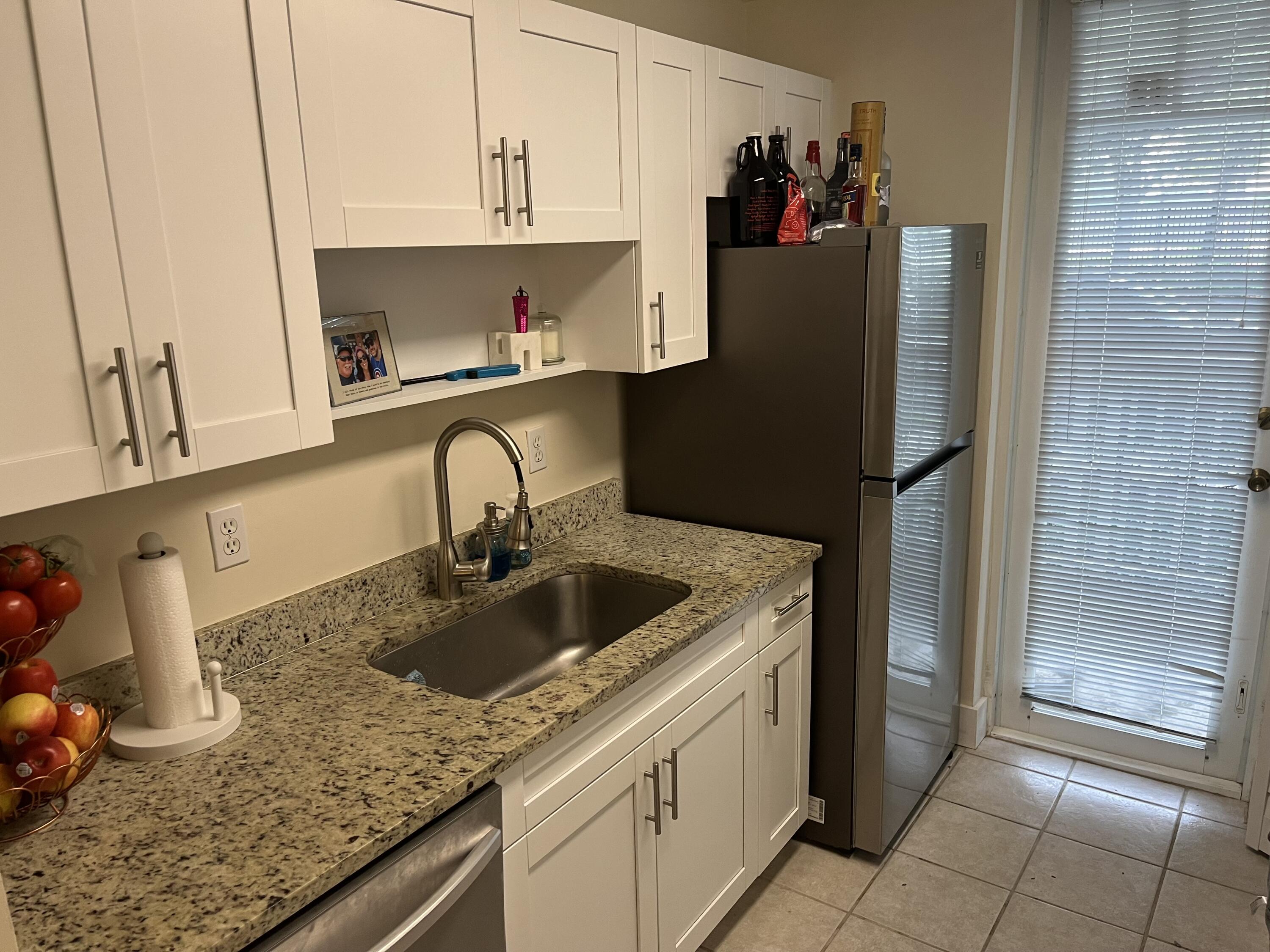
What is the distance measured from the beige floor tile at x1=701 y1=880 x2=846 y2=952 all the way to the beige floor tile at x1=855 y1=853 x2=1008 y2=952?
11 centimetres

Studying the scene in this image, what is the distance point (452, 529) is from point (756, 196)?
1128mm

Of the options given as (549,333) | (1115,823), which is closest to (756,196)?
(549,333)

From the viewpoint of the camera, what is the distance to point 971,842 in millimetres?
2619

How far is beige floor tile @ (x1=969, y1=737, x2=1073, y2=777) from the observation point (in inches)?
116

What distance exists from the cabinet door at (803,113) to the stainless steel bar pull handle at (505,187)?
1126 mm

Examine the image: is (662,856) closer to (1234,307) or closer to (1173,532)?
(1173,532)

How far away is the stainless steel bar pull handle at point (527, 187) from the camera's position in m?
1.77

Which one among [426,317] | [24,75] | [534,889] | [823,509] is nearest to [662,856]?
[534,889]

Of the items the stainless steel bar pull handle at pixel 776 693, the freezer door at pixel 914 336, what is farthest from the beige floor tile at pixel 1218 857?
the freezer door at pixel 914 336

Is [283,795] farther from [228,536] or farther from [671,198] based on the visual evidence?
[671,198]

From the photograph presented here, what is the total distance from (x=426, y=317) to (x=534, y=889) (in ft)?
3.83

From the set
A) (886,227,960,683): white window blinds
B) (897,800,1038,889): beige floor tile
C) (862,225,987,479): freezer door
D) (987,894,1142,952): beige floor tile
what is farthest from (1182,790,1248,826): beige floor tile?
(862,225,987,479): freezer door

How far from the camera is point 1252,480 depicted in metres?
2.58

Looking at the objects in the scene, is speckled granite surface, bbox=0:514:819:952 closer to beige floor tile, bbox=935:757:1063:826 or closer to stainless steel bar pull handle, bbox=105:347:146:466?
stainless steel bar pull handle, bbox=105:347:146:466
